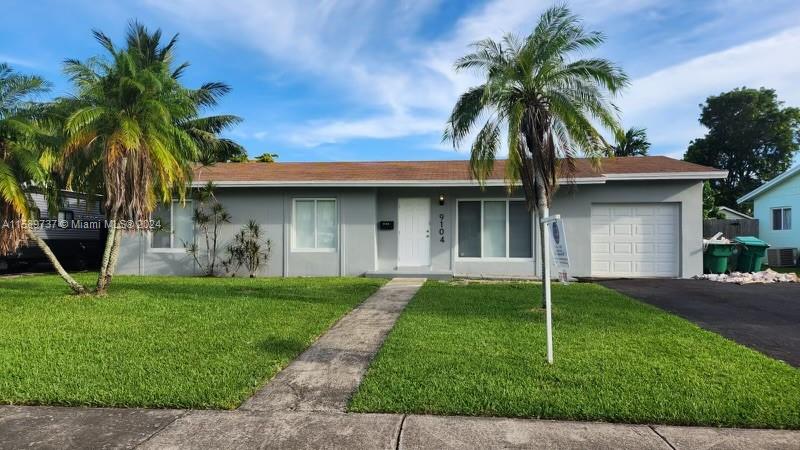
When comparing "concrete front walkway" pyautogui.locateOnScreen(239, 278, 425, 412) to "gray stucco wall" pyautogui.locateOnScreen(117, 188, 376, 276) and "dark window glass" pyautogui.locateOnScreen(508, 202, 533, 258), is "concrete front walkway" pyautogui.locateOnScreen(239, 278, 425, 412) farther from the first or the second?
"dark window glass" pyautogui.locateOnScreen(508, 202, 533, 258)

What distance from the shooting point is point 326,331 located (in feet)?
23.6

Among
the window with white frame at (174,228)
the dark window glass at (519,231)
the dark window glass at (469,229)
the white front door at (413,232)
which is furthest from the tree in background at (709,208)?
the window with white frame at (174,228)

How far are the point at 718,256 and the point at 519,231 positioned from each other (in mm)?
5776

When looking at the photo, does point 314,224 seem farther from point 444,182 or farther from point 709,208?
point 709,208

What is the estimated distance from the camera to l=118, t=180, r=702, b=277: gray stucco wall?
45.7 ft

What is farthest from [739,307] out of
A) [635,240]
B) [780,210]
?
[780,210]

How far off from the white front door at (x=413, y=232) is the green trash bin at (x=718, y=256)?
8.08m

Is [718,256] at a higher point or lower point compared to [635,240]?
lower

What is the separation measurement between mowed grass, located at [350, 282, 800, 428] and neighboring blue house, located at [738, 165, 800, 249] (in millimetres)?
17582

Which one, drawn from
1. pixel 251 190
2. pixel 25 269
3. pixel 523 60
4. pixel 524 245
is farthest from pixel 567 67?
pixel 25 269

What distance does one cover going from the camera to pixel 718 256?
1448cm

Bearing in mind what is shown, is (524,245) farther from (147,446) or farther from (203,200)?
(147,446)

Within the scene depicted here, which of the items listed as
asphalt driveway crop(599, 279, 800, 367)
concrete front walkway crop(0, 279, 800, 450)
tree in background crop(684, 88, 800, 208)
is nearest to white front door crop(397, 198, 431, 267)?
asphalt driveway crop(599, 279, 800, 367)

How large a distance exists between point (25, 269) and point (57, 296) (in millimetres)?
8432
